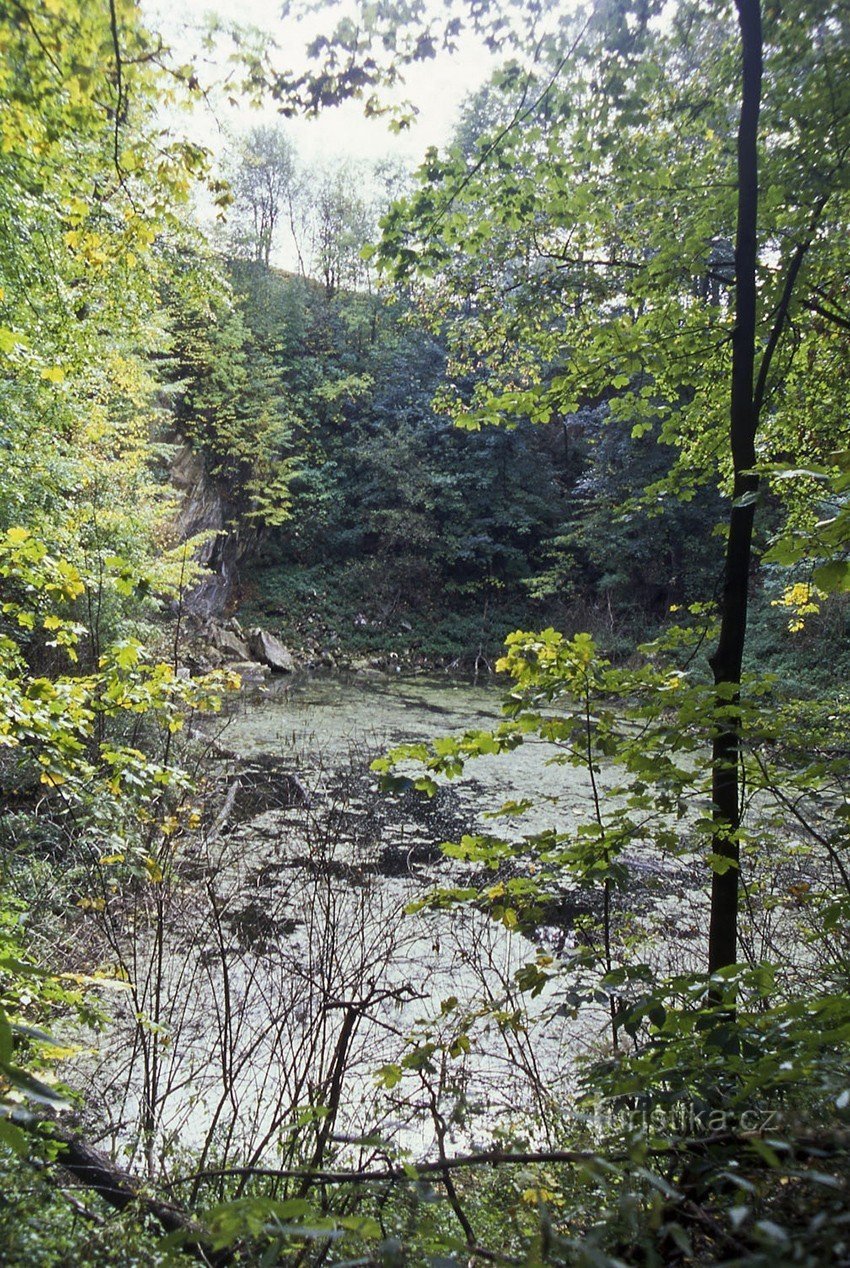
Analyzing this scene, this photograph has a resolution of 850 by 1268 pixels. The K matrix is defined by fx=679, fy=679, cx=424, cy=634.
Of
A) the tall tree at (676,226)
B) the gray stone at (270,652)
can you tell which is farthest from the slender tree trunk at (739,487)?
the gray stone at (270,652)

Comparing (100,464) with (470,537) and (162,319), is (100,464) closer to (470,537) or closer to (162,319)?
(162,319)

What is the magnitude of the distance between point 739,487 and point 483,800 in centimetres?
547

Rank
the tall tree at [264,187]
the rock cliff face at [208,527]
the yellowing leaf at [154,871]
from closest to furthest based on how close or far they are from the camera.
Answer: the yellowing leaf at [154,871] → the rock cliff face at [208,527] → the tall tree at [264,187]

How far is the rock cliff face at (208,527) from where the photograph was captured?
15.7 meters

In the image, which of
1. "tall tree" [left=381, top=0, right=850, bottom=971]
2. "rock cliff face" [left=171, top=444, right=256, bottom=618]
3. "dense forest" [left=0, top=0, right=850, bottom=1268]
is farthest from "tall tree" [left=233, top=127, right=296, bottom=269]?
"tall tree" [left=381, top=0, right=850, bottom=971]

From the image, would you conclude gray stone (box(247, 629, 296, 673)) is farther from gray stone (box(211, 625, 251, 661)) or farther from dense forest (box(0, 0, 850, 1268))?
dense forest (box(0, 0, 850, 1268))

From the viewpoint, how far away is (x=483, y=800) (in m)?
7.13

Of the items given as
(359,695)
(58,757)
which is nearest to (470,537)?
(359,695)

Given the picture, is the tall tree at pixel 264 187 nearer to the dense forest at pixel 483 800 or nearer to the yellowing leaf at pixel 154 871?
the dense forest at pixel 483 800

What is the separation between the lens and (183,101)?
2033 millimetres

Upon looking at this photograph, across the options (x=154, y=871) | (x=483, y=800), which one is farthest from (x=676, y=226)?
(x=483, y=800)

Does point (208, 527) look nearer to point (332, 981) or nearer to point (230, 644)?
point (230, 644)

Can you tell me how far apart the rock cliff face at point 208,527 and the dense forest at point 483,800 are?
8830 mm

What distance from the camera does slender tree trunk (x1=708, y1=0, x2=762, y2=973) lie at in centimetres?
210
